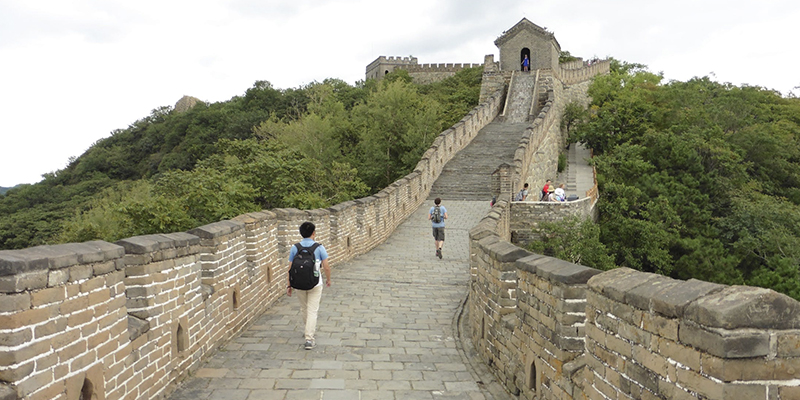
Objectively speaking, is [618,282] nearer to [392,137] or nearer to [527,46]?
[392,137]

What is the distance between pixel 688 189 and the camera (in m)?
25.7

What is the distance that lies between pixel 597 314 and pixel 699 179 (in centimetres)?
2677

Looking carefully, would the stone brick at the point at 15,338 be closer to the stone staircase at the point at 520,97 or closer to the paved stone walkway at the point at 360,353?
Result: the paved stone walkway at the point at 360,353

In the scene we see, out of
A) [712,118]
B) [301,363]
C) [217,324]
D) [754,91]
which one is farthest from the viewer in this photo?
[754,91]

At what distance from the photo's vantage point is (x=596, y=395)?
3.25 meters

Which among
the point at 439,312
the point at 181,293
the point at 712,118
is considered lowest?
the point at 439,312

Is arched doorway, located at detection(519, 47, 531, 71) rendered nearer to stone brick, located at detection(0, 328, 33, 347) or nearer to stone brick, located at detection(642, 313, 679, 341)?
stone brick, located at detection(642, 313, 679, 341)

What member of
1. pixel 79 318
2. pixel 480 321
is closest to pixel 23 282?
pixel 79 318

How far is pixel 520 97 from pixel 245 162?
793 inches

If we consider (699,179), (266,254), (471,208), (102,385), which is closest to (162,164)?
(471,208)

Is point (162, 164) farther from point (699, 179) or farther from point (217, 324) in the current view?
point (217, 324)

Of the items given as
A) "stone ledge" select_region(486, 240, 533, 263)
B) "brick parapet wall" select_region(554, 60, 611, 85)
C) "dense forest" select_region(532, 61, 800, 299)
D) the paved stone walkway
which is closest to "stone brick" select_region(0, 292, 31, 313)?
the paved stone walkway

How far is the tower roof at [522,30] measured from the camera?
3662 cm

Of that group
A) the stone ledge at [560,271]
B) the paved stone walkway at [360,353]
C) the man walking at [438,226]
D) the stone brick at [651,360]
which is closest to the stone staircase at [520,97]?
the man walking at [438,226]
